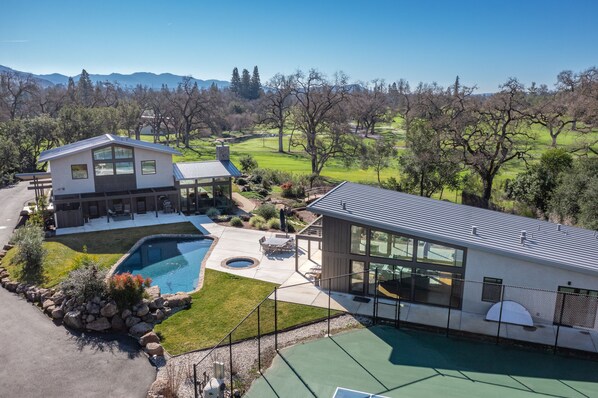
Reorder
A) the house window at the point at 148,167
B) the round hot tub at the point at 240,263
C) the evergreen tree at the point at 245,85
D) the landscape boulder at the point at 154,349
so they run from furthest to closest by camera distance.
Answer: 1. the evergreen tree at the point at 245,85
2. the house window at the point at 148,167
3. the round hot tub at the point at 240,263
4. the landscape boulder at the point at 154,349

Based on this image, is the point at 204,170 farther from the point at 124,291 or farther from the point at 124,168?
the point at 124,291

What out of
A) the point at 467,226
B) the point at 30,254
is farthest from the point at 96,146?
the point at 467,226

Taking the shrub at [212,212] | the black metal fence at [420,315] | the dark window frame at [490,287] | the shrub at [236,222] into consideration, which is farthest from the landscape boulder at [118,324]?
the shrub at [212,212]

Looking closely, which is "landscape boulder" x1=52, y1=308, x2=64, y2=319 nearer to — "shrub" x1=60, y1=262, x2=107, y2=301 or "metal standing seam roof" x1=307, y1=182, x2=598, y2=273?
"shrub" x1=60, y1=262, x2=107, y2=301

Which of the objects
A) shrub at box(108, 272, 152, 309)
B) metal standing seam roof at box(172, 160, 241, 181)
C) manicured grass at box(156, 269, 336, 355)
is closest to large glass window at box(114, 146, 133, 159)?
Result: metal standing seam roof at box(172, 160, 241, 181)

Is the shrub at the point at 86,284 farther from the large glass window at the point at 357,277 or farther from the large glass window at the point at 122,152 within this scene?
the large glass window at the point at 122,152

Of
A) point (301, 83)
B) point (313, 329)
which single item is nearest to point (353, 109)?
point (301, 83)

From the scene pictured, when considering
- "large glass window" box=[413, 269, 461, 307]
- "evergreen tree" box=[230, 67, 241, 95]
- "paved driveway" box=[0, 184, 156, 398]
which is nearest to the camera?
"paved driveway" box=[0, 184, 156, 398]
